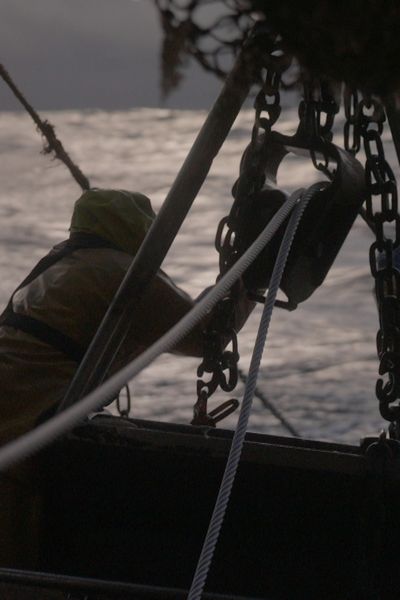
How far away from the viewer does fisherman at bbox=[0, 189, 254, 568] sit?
3.10 m

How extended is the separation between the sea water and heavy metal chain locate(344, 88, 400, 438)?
30 centimetres

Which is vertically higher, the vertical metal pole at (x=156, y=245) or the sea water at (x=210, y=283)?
the vertical metal pole at (x=156, y=245)

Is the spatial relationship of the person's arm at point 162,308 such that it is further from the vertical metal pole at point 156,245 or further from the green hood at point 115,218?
the vertical metal pole at point 156,245

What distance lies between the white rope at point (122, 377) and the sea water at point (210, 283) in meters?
0.50

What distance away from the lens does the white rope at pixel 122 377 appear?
6.60 feet

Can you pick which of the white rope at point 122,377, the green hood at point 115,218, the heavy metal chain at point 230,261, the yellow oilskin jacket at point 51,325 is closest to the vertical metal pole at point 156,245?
the heavy metal chain at point 230,261

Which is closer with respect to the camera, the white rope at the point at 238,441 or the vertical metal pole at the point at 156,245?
the white rope at the point at 238,441

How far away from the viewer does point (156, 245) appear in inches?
115

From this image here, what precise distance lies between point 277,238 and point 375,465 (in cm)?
73

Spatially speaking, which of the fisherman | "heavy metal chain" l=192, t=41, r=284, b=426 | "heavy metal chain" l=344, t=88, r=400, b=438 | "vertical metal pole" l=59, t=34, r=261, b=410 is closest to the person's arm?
the fisherman

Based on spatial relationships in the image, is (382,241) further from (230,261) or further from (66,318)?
(66,318)

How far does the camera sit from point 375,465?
8.55 feet

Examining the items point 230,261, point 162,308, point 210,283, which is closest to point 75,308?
point 162,308

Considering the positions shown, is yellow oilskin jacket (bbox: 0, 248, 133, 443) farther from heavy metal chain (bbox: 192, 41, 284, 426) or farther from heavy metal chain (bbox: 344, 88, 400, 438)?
heavy metal chain (bbox: 344, 88, 400, 438)
